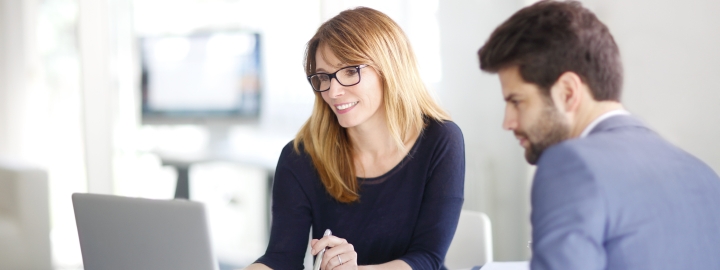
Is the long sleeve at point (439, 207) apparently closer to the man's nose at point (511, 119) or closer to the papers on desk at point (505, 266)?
the papers on desk at point (505, 266)

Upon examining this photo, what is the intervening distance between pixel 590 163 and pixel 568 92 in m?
0.17

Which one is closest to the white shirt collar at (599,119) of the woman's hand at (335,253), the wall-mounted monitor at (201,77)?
the woman's hand at (335,253)

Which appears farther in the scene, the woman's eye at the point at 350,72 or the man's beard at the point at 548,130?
the woman's eye at the point at 350,72

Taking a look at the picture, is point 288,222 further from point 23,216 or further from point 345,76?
point 23,216

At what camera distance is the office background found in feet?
10.4

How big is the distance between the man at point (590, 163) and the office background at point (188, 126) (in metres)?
2.13

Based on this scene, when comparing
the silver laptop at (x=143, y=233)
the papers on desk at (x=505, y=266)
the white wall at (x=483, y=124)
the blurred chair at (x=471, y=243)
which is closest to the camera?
the silver laptop at (x=143, y=233)

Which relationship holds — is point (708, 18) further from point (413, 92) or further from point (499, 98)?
point (413, 92)

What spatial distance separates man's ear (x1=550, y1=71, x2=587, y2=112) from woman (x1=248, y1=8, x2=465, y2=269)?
0.78 meters

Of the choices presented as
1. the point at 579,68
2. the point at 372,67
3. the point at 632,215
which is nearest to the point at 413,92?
the point at 372,67

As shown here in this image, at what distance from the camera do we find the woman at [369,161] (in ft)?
5.53

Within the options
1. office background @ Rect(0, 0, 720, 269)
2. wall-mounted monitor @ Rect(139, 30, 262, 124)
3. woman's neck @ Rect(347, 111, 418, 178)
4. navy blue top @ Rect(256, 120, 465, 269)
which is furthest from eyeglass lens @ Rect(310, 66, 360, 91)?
wall-mounted monitor @ Rect(139, 30, 262, 124)

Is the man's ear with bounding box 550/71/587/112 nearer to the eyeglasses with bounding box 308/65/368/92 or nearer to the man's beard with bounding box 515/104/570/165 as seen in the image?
the man's beard with bounding box 515/104/570/165

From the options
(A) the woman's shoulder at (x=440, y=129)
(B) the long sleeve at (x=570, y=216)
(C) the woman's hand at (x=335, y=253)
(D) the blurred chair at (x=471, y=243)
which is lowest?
(D) the blurred chair at (x=471, y=243)
